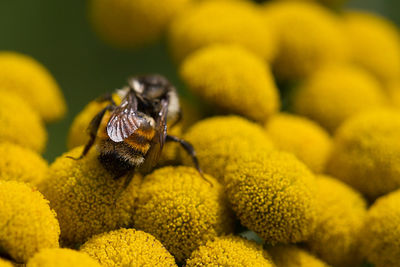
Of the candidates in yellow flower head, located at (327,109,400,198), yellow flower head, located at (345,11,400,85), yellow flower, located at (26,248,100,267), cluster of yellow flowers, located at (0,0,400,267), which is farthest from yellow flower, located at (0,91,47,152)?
yellow flower head, located at (345,11,400,85)

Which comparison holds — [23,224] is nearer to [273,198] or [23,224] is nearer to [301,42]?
[273,198]

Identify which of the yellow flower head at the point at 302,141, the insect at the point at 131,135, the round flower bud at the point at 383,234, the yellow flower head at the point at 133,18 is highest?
the yellow flower head at the point at 133,18

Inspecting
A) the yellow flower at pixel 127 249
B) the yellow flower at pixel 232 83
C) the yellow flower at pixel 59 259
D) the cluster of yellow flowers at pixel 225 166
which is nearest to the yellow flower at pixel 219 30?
the cluster of yellow flowers at pixel 225 166

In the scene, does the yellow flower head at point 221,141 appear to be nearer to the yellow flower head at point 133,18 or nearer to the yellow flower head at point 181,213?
the yellow flower head at point 181,213

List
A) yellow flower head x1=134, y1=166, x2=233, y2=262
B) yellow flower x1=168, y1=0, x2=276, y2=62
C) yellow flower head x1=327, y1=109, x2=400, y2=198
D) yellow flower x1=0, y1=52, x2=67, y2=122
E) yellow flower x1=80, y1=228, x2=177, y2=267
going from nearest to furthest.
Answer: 1. yellow flower x1=80, y1=228, x2=177, y2=267
2. yellow flower head x1=134, y1=166, x2=233, y2=262
3. yellow flower head x1=327, y1=109, x2=400, y2=198
4. yellow flower x1=0, y1=52, x2=67, y2=122
5. yellow flower x1=168, y1=0, x2=276, y2=62

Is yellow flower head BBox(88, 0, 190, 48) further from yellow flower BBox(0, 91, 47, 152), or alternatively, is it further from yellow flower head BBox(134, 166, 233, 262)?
yellow flower head BBox(134, 166, 233, 262)

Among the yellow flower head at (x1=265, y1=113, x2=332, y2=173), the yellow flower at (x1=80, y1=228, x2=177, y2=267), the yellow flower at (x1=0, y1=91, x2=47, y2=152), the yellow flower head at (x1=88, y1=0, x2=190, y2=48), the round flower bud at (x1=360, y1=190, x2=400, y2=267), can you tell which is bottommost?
the round flower bud at (x1=360, y1=190, x2=400, y2=267)

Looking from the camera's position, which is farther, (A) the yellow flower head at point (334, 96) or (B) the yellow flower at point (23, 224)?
(A) the yellow flower head at point (334, 96)
